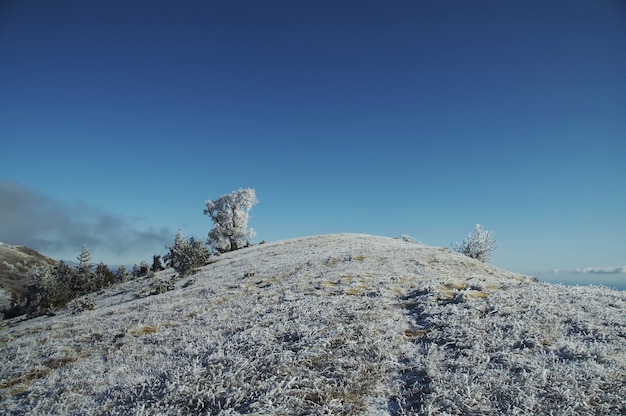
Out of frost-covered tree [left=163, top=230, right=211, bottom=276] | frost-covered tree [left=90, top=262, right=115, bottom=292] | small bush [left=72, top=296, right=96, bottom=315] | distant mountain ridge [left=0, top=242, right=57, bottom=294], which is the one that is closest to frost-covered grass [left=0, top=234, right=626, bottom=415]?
small bush [left=72, top=296, right=96, bottom=315]

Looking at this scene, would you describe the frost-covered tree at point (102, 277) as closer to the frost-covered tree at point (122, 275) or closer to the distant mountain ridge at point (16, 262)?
the frost-covered tree at point (122, 275)

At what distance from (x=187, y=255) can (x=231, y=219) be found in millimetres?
27291

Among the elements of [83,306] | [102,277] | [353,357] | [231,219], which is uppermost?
[231,219]

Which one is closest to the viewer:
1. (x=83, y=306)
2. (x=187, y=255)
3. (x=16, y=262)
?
(x=83, y=306)

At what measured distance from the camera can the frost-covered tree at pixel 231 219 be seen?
58188mm

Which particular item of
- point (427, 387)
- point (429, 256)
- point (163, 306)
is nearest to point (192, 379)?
point (427, 387)

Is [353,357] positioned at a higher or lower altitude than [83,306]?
lower

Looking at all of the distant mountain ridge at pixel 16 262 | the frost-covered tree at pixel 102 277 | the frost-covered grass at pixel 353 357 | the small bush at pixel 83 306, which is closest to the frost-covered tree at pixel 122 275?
the frost-covered tree at pixel 102 277

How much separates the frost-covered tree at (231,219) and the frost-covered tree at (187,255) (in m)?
15.3

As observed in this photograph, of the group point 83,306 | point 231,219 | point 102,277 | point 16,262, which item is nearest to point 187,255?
point 83,306

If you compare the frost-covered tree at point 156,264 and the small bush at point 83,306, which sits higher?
the frost-covered tree at point 156,264

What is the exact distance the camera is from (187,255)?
32375 mm

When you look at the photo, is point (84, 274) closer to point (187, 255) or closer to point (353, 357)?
point (187, 255)

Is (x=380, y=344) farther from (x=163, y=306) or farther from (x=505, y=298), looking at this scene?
(x=163, y=306)
